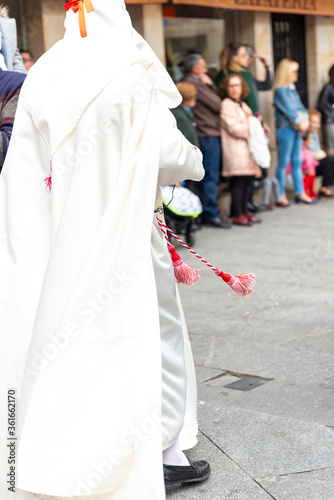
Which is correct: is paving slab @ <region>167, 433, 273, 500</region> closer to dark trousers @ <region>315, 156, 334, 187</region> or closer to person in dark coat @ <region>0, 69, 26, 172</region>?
person in dark coat @ <region>0, 69, 26, 172</region>

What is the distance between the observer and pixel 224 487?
10.0 ft

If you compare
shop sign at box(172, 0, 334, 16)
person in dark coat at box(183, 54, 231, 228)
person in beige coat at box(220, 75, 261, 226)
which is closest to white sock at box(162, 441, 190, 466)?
person in dark coat at box(183, 54, 231, 228)

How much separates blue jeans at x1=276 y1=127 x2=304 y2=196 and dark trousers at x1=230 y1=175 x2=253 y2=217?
1.39m

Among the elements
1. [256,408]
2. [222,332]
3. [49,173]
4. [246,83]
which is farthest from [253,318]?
[246,83]

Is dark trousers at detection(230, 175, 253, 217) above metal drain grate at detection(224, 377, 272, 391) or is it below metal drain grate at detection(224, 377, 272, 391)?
above

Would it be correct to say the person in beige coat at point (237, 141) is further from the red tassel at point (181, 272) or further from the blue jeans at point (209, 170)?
the red tassel at point (181, 272)

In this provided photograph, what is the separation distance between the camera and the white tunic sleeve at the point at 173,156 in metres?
2.77

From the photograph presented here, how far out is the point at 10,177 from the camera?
290 centimetres

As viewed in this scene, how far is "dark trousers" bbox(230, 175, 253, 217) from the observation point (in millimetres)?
9828

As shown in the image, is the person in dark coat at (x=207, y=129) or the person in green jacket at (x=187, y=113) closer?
the person in green jacket at (x=187, y=113)

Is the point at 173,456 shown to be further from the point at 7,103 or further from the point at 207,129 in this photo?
the point at 207,129

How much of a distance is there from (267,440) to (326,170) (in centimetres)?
910

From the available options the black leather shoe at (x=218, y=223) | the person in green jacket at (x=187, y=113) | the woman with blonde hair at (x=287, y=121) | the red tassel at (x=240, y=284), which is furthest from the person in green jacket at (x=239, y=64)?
the red tassel at (x=240, y=284)

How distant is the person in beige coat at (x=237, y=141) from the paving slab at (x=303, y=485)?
6.85 m
